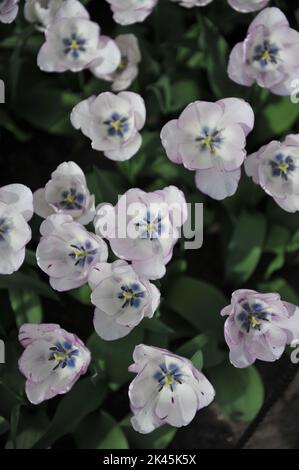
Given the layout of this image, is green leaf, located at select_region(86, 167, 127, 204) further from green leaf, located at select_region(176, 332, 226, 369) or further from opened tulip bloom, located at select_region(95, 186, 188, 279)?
green leaf, located at select_region(176, 332, 226, 369)

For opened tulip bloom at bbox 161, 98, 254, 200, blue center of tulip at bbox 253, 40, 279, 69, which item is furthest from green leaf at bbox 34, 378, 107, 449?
blue center of tulip at bbox 253, 40, 279, 69

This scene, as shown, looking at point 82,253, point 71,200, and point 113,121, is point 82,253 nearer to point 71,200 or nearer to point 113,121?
point 71,200

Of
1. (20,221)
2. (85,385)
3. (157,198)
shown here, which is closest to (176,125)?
(157,198)

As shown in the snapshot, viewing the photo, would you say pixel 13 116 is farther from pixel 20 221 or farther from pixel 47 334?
pixel 47 334

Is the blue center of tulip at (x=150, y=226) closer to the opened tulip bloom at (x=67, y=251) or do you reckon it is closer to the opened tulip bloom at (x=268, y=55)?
the opened tulip bloom at (x=67, y=251)

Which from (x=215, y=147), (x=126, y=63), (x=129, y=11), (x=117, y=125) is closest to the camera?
(x=215, y=147)

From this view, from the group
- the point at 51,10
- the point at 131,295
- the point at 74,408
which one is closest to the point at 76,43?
the point at 51,10
